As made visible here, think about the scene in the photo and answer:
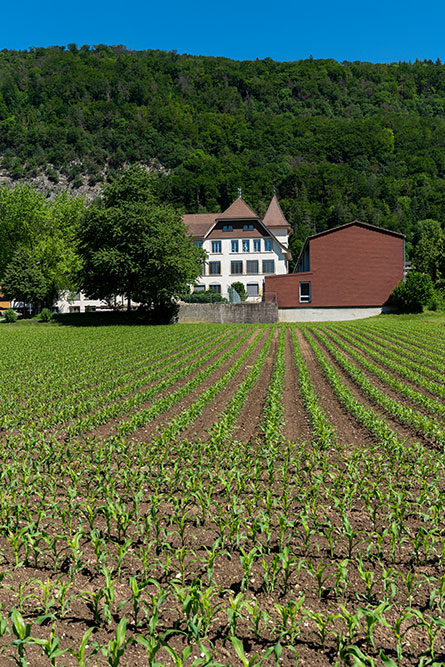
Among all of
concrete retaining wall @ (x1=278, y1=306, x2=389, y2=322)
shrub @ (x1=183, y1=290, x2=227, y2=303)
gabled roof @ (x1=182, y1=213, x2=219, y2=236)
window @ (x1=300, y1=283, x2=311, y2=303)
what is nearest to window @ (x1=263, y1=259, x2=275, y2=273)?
gabled roof @ (x1=182, y1=213, x2=219, y2=236)

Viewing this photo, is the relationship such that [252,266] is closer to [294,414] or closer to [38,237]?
[38,237]

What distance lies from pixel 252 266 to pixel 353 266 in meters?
15.5

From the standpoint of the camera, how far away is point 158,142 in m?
177

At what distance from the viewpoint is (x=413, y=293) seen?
136 feet

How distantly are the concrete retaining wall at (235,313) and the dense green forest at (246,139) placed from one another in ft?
226

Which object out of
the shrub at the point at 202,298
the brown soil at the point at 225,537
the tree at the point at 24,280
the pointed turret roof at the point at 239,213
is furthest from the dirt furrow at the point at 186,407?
the pointed turret roof at the point at 239,213

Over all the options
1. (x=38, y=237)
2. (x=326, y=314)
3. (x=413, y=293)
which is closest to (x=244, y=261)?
(x=326, y=314)

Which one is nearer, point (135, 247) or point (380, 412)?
point (380, 412)

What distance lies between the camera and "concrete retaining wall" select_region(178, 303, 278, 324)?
41.5 meters

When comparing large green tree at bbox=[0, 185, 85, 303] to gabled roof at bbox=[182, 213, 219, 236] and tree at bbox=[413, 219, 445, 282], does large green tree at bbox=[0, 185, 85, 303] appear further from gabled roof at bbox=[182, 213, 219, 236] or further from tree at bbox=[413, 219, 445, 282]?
tree at bbox=[413, 219, 445, 282]

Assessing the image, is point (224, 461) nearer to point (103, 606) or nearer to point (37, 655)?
point (103, 606)

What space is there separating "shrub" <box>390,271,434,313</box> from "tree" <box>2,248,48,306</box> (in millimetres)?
35413

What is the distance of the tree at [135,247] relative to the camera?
1471 inches

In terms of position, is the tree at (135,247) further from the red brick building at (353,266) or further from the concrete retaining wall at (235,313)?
the red brick building at (353,266)
